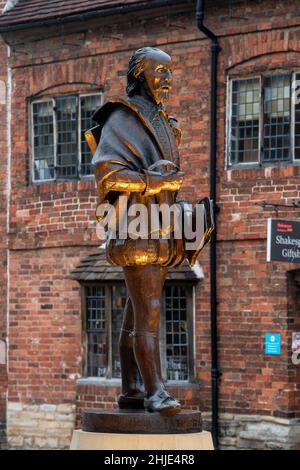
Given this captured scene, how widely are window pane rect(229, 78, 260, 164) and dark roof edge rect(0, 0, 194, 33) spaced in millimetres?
1439

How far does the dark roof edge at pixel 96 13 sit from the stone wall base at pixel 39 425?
17.9 ft

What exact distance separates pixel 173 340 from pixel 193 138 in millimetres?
2723

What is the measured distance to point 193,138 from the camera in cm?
1809

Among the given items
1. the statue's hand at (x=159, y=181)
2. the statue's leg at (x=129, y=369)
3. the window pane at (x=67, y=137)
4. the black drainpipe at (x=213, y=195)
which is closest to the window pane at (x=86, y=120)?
the window pane at (x=67, y=137)

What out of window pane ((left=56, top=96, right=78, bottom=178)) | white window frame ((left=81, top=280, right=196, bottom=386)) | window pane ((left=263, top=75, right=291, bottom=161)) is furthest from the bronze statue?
window pane ((left=56, top=96, right=78, bottom=178))

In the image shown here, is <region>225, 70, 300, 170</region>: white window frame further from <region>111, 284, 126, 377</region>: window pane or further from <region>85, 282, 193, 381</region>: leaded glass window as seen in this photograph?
<region>111, 284, 126, 377</region>: window pane

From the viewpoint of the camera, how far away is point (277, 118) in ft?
57.5

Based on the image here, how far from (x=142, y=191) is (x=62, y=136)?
405 inches

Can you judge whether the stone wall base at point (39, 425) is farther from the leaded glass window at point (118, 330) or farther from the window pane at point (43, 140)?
the window pane at point (43, 140)

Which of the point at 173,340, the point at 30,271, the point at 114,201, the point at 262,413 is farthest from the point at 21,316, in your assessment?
the point at 114,201

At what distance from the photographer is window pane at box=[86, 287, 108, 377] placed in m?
18.7

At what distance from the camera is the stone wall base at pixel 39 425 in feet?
62.1

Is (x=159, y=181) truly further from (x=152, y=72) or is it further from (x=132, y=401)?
(x=132, y=401)

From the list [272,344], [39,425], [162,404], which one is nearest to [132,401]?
[162,404]
